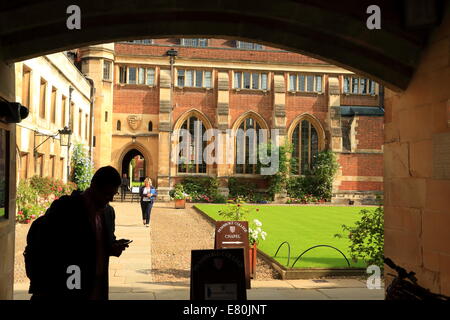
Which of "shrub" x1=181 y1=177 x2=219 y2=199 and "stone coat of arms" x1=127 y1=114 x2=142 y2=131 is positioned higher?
"stone coat of arms" x1=127 y1=114 x2=142 y2=131

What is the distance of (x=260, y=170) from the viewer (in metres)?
33.6

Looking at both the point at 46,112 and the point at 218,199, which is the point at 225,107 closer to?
the point at 218,199

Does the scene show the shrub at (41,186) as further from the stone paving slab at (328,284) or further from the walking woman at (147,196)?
the stone paving slab at (328,284)

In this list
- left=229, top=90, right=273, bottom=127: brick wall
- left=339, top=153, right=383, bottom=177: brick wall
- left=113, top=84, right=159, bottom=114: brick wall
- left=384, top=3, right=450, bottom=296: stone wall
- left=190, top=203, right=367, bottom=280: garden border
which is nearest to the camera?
left=384, top=3, right=450, bottom=296: stone wall

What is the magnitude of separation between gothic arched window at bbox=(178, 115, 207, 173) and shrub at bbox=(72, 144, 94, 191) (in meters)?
9.70

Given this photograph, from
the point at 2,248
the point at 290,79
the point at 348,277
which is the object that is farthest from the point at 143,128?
the point at 2,248

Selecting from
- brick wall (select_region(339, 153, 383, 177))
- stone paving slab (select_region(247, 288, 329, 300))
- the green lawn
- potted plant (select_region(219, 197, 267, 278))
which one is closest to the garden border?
the green lawn

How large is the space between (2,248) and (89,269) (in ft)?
8.18

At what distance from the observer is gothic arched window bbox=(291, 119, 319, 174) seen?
35.5 m

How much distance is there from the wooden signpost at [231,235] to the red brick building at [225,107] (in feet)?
81.6

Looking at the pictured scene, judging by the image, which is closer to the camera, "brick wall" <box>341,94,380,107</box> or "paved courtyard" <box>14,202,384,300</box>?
"paved courtyard" <box>14,202,384,300</box>

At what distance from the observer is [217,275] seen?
12.4 feet

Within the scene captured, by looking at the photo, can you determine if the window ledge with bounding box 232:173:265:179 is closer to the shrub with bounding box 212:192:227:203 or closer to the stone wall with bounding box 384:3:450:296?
the shrub with bounding box 212:192:227:203

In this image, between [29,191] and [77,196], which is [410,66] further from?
[29,191]
